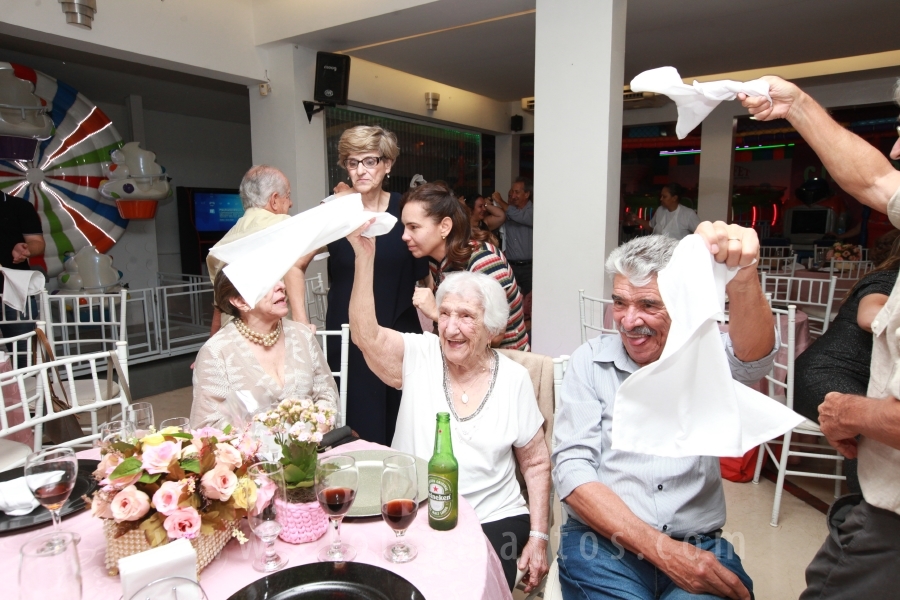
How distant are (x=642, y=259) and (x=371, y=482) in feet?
2.89

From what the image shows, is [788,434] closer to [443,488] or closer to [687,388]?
[687,388]

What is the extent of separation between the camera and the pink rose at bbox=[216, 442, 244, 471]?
1.04 metres

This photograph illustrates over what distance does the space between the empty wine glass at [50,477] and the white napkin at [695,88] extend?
4.61 ft

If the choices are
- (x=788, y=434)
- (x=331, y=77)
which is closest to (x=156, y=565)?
(x=788, y=434)

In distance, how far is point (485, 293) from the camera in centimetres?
173

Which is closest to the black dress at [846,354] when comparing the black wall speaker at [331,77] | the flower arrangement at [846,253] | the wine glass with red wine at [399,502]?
the wine glass with red wine at [399,502]

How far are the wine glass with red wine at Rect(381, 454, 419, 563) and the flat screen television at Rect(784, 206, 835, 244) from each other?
10.3m

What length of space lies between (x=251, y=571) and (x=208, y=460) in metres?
0.23

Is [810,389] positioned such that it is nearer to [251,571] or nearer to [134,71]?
[251,571]

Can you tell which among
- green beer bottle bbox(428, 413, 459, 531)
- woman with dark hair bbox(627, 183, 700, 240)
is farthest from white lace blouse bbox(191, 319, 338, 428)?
woman with dark hair bbox(627, 183, 700, 240)

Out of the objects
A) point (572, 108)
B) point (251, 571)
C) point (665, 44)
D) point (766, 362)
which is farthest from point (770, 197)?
point (251, 571)

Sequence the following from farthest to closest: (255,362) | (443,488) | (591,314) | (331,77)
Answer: (331,77) < (591,314) < (255,362) < (443,488)

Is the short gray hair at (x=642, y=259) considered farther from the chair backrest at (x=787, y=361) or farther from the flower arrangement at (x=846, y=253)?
the flower arrangement at (x=846, y=253)

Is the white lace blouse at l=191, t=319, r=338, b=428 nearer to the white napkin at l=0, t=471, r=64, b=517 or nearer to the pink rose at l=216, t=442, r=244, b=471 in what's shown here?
the white napkin at l=0, t=471, r=64, b=517
